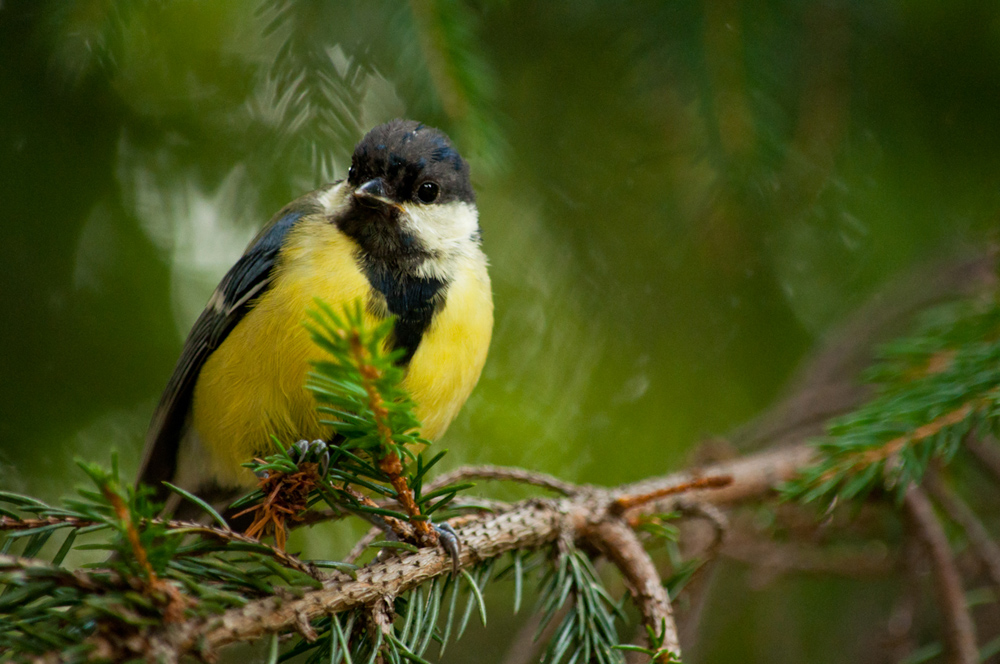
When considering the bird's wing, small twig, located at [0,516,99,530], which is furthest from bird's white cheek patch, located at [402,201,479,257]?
small twig, located at [0,516,99,530]

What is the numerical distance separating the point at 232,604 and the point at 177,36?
1.94 m

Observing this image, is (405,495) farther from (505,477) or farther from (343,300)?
(343,300)

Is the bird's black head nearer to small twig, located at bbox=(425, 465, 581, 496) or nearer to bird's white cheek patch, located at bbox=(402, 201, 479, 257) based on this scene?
bird's white cheek patch, located at bbox=(402, 201, 479, 257)

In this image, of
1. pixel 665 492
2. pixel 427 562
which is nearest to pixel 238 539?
pixel 427 562

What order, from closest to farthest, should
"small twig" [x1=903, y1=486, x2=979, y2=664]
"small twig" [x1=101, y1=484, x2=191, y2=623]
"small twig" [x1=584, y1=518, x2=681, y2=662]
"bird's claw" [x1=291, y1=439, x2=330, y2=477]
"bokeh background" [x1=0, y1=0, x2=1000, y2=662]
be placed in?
"small twig" [x1=101, y1=484, x2=191, y2=623] < "bird's claw" [x1=291, y1=439, x2=330, y2=477] < "small twig" [x1=584, y1=518, x2=681, y2=662] < "small twig" [x1=903, y1=486, x2=979, y2=664] < "bokeh background" [x1=0, y1=0, x2=1000, y2=662]

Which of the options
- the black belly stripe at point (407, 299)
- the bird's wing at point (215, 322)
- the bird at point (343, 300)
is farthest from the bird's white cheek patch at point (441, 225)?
the bird's wing at point (215, 322)

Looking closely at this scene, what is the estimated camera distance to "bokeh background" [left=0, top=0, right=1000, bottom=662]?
2123 millimetres

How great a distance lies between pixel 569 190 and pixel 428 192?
562mm

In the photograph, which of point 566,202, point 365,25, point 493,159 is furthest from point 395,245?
point 566,202

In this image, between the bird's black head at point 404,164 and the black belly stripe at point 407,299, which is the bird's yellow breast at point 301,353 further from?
the bird's black head at point 404,164

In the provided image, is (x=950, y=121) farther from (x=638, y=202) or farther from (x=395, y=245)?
(x=395, y=245)

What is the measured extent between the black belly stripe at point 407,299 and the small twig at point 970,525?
53.2 inches

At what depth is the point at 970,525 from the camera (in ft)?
6.37

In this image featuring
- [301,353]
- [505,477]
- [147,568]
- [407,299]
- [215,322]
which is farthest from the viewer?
[215,322]
